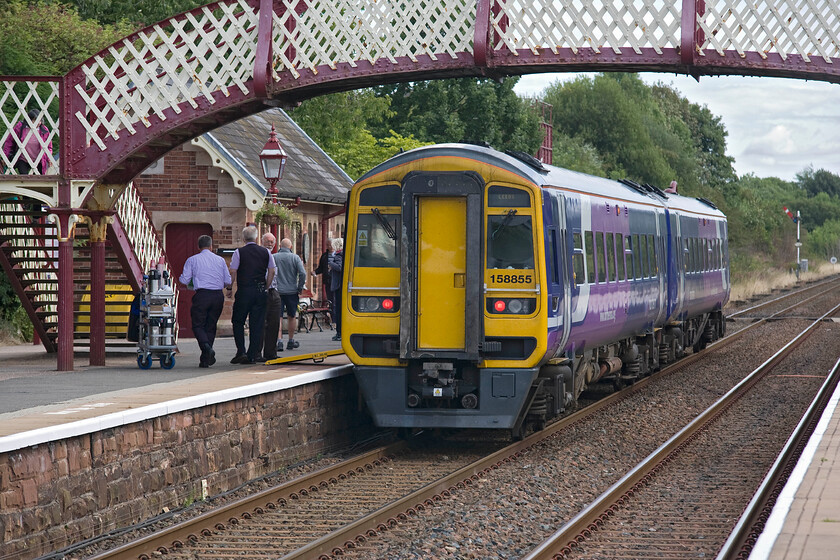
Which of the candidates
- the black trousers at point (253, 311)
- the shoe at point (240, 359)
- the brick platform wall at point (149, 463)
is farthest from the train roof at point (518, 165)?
the shoe at point (240, 359)

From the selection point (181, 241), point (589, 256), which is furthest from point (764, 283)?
point (589, 256)

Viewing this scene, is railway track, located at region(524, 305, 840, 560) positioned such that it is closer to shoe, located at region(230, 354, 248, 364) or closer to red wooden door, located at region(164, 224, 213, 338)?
shoe, located at region(230, 354, 248, 364)

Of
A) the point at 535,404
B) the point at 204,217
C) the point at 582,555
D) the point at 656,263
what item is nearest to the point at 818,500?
the point at 582,555

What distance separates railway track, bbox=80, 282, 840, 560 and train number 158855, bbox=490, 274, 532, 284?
5.25 ft

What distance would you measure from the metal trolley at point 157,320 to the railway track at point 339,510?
353cm

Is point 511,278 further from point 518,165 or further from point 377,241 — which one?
point 377,241

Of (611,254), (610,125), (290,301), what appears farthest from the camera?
(610,125)

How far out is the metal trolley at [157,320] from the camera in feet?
48.9

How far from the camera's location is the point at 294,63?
15.3 metres

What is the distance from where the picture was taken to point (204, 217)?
2534 cm

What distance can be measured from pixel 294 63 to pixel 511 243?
4237 mm

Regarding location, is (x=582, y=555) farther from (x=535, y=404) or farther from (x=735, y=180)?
(x=735, y=180)

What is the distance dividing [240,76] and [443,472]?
5.85 m

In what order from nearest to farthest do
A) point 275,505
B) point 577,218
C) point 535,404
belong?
point 275,505
point 535,404
point 577,218
